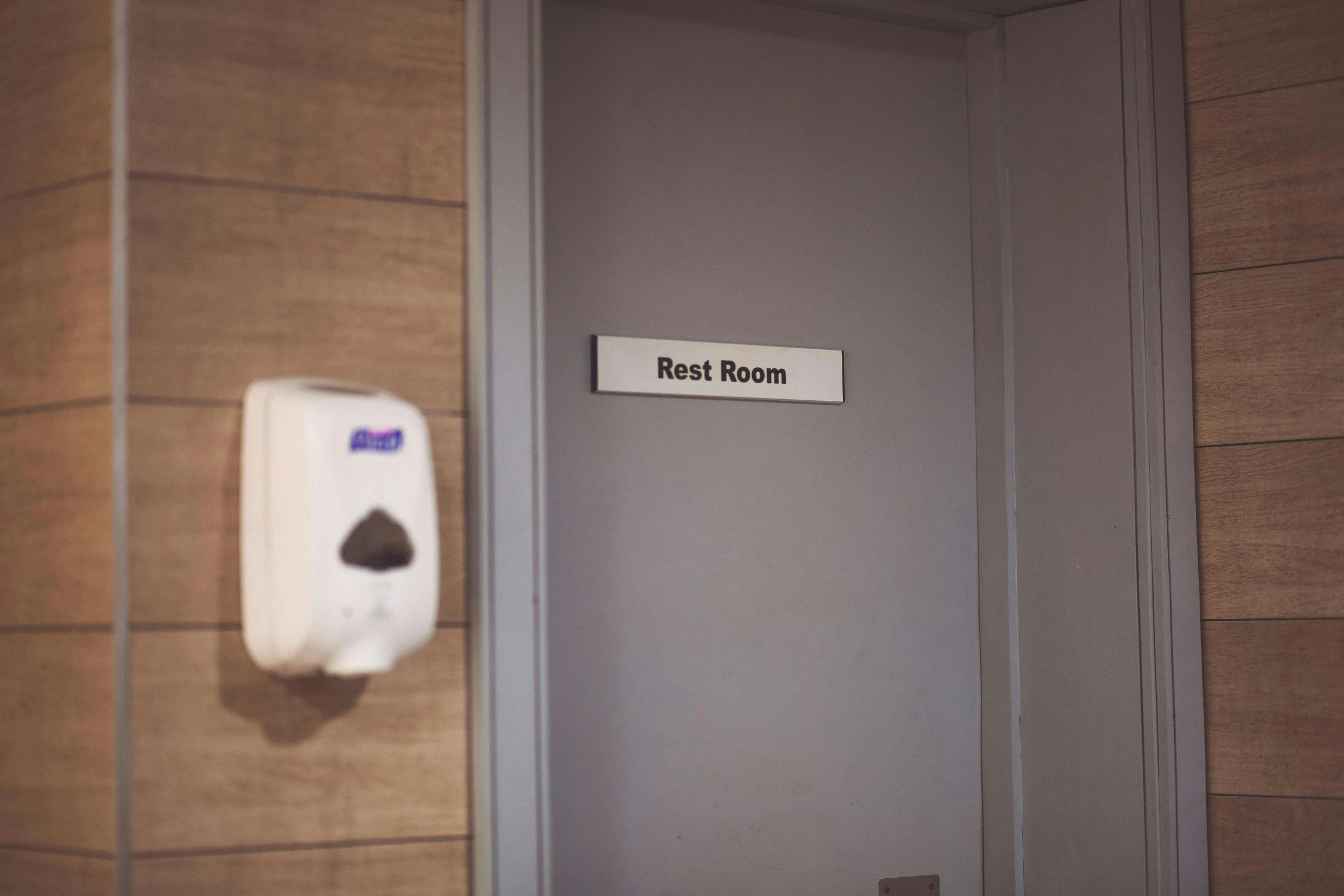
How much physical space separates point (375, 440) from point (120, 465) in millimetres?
389

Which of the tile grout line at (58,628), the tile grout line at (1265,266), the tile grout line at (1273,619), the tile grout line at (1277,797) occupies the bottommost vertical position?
the tile grout line at (1277,797)

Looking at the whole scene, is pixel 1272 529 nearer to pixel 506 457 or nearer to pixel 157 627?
pixel 506 457

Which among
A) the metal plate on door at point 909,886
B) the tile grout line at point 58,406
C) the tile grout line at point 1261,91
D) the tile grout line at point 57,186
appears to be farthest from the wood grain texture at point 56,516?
the tile grout line at point 1261,91

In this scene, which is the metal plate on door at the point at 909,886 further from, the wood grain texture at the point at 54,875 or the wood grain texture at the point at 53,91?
the wood grain texture at the point at 53,91

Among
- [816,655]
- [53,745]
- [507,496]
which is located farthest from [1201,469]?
[53,745]

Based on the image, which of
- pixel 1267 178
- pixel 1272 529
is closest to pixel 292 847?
pixel 1272 529

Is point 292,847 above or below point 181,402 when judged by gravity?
below

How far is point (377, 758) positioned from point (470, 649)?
8.7 inches

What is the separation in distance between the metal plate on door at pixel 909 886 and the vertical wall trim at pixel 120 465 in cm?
151

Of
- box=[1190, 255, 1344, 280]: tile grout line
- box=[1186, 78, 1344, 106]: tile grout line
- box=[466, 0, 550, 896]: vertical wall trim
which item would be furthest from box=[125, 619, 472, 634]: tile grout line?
box=[1186, 78, 1344, 106]: tile grout line

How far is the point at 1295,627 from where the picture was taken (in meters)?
2.50

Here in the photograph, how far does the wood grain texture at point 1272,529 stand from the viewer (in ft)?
8.16

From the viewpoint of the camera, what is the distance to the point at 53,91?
6.34ft

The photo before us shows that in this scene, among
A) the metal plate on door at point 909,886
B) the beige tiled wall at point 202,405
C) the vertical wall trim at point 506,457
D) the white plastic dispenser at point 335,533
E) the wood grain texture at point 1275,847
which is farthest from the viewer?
the metal plate on door at point 909,886
